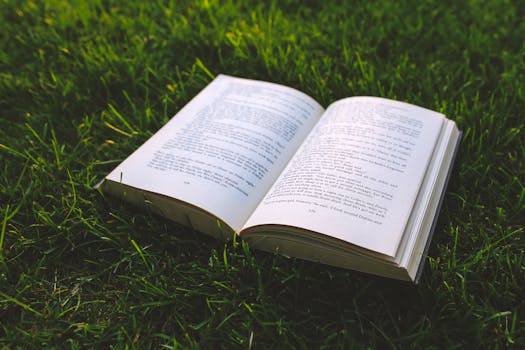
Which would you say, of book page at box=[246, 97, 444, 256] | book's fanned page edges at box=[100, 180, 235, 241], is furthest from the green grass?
book page at box=[246, 97, 444, 256]

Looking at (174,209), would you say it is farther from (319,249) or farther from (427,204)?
(427,204)

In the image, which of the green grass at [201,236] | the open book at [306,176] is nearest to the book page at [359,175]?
the open book at [306,176]

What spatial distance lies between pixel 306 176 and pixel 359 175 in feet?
0.43

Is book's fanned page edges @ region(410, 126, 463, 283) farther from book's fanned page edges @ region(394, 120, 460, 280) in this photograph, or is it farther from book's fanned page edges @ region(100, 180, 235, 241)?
book's fanned page edges @ region(100, 180, 235, 241)

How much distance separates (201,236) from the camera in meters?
1.27

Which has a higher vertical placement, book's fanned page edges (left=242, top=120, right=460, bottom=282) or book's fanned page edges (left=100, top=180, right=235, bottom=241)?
book's fanned page edges (left=242, top=120, right=460, bottom=282)

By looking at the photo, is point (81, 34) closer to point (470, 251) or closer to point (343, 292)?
point (343, 292)

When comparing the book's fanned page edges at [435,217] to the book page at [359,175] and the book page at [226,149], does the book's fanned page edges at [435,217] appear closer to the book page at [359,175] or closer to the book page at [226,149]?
the book page at [359,175]

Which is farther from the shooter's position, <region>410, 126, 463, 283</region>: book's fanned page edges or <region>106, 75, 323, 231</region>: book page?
<region>106, 75, 323, 231</region>: book page

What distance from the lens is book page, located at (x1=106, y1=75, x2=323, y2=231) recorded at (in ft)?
3.90

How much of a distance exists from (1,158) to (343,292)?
1.14 metres

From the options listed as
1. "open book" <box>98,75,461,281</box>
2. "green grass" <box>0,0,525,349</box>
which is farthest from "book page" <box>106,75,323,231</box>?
"green grass" <box>0,0,525,349</box>

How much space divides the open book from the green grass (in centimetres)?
8

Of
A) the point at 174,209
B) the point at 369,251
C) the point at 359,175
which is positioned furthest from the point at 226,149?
the point at 369,251
